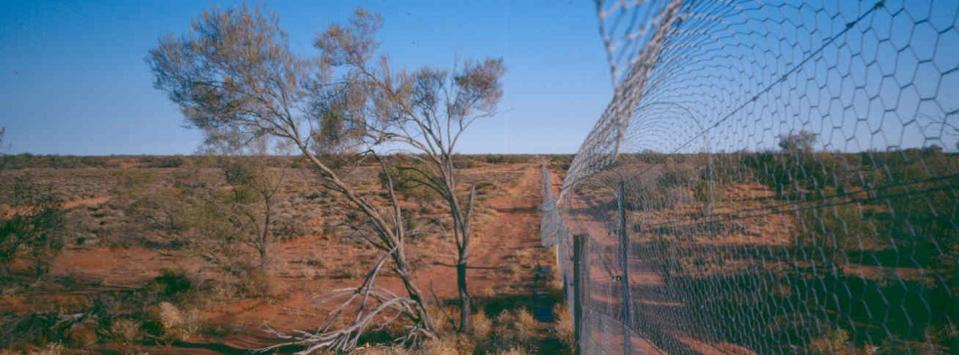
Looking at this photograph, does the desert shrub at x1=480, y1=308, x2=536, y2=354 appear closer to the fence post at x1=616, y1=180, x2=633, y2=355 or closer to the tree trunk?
the tree trunk

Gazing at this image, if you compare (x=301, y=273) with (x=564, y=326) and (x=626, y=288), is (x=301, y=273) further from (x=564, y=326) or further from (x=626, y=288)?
(x=626, y=288)

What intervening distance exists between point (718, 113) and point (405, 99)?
6682 millimetres

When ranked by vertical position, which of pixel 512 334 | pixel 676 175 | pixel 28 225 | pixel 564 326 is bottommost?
pixel 512 334

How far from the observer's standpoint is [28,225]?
11.4 meters

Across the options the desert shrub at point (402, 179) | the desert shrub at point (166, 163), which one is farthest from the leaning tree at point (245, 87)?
the desert shrub at point (166, 163)

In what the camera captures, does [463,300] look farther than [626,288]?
Yes

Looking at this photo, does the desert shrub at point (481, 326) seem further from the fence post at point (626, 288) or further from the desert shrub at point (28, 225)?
the desert shrub at point (28, 225)

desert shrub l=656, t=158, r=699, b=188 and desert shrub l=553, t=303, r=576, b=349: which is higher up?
desert shrub l=656, t=158, r=699, b=188

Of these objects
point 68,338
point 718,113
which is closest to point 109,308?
point 68,338

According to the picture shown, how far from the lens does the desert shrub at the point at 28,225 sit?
1112 centimetres

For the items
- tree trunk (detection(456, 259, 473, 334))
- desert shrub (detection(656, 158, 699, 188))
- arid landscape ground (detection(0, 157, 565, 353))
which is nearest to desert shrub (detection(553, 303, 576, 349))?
arid landscape ground (detection(0, 157, 565, 353))

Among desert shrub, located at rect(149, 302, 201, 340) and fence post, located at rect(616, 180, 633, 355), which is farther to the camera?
desert shrub, located at rect(149, 302, 201, 340)

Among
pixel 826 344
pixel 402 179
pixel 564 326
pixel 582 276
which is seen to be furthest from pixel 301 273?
pixel 826 344

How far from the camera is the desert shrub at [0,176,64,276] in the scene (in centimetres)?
1112
